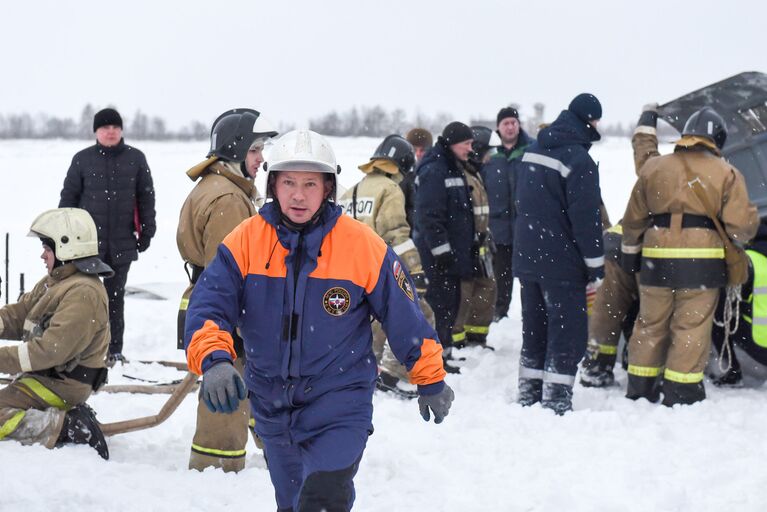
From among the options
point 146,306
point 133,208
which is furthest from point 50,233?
point 146,306

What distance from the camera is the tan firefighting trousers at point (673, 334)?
262 inches

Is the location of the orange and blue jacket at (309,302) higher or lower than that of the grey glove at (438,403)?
higher

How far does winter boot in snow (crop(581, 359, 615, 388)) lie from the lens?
756 centimetres

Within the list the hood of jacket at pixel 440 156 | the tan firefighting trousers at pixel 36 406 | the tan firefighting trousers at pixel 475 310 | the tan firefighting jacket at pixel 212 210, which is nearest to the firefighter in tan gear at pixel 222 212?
the tan firefighting jacket at pixel 212 210

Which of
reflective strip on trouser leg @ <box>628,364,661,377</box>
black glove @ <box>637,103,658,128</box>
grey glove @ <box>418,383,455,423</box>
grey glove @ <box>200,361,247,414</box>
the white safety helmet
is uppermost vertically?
black glove @ <box>637,103,658,128</box>

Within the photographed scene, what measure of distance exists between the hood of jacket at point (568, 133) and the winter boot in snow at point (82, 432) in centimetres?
356

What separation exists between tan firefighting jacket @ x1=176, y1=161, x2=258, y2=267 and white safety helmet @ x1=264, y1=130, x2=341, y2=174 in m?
1.24

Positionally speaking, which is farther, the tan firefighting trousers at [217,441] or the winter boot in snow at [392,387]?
the winter boot in snow at [392,387]

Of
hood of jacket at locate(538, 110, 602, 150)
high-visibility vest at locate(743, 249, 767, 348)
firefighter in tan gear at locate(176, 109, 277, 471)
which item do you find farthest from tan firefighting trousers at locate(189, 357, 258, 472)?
high-visibility vest at locate(743, 249, 767, 348)

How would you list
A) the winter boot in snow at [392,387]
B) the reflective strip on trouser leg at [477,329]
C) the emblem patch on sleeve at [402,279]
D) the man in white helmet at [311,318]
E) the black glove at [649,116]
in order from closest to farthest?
the man in white helmet at [311,318]
the emblem patch on sleeve at [402,279]
the winter boot in snow at [392,387]
the black glove at [649,116]
the reflective strip on trouser leg at [477,329]

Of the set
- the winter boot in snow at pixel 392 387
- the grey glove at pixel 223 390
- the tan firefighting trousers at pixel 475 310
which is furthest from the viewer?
the tan firefighting trousers at pixel 475 310

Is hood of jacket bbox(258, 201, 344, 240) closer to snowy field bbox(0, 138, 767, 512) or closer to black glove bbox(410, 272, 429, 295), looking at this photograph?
snowy field bbox(0, 138, 767, 512)

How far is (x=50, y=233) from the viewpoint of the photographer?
522cm

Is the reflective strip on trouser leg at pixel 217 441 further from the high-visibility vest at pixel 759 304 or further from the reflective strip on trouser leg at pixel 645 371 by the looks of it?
the high-visibility vest at pixel 759 304
